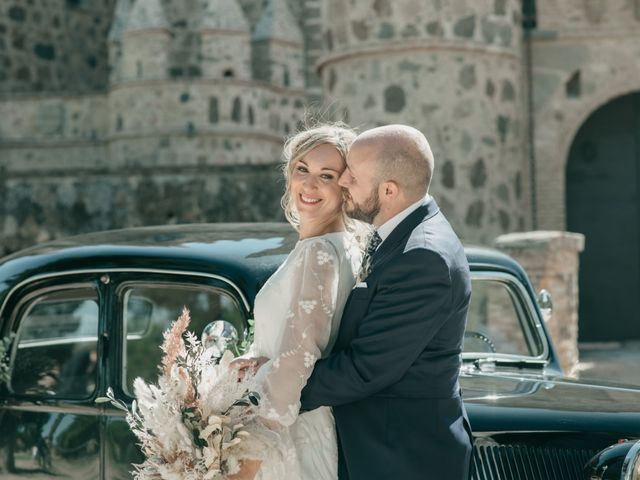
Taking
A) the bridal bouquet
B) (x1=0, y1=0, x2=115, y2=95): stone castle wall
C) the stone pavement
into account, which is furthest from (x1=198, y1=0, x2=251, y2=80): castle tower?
the bridal bouquet

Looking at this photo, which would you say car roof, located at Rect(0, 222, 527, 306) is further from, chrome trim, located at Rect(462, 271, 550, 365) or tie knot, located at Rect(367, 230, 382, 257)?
tie knot, located at Rect(367, 230, 382, 257)

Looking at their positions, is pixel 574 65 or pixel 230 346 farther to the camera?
pixel 574 65

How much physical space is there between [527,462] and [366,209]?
45.9 inches

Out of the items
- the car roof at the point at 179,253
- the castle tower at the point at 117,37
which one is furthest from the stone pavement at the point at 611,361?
the castle tower at the point at 117,37

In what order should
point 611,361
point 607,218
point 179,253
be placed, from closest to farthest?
point 179,253 → point 611,361 → point 607,218

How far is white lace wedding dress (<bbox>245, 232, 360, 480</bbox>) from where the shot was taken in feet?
11.2

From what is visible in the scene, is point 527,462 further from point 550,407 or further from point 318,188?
point 318,188

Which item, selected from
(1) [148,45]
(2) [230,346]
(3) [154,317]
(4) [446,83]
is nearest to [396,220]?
(2) [230,346]

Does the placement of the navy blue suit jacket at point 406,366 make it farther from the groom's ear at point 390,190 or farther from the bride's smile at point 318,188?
the bride's smile at point 318,188

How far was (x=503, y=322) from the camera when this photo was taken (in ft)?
18.9

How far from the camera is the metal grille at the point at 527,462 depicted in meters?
4.05

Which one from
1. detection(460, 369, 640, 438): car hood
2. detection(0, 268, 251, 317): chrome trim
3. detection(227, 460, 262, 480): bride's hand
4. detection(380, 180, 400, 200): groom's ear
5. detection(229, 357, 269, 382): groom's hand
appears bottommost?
detection(460, 369, 640, 438): car hood

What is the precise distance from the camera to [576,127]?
15.2 meters

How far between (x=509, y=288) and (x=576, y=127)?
32.5ft
